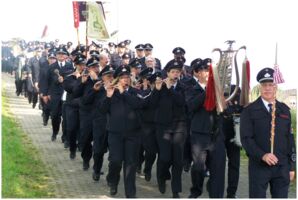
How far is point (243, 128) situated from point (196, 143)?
1536 millimetres

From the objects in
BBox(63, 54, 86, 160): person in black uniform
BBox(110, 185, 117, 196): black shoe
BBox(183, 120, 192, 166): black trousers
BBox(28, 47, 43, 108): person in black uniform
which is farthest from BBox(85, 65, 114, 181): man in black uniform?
BBox(28, 47, 43, 108): person in black uniform

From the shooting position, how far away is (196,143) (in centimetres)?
911

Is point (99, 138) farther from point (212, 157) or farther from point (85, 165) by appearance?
point (212, 157)

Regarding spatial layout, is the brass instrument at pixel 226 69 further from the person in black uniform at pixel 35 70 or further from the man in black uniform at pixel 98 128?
the person in black uniform at pixel 35 70

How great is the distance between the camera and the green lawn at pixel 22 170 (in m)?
9.62

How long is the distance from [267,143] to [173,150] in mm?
2394

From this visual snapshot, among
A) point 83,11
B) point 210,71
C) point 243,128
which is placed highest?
point 83,11

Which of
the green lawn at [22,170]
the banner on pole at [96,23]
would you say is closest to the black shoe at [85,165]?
the green lawn at [22,170]

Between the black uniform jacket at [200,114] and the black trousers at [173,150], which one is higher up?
the black uniform jacket at [200,114]

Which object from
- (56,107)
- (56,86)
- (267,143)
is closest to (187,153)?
(267,143)

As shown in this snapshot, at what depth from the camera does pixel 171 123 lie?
9789mm

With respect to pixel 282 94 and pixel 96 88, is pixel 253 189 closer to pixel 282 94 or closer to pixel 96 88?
pixel 96 88

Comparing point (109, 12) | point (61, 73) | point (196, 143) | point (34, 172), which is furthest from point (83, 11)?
point (196, 143)

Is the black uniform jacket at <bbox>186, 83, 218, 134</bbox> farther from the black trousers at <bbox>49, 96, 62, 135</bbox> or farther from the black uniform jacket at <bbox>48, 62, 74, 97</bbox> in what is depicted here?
the black trousers at <bbox>49, 96, 62, 135</bbox>
